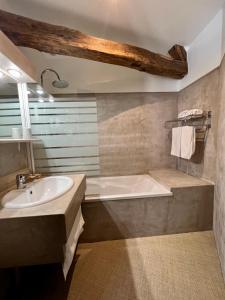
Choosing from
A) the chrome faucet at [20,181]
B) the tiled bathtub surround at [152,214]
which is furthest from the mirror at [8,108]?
the tiled bathtub surround at [152,214]

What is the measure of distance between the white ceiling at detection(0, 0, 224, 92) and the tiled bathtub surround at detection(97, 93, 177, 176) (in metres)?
0.82

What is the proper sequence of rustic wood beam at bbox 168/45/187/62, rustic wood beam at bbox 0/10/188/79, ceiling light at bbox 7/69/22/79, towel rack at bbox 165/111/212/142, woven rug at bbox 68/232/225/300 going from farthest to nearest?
rustic wood beam at bbox 168/45/187/62
towel rack at bbox 165/111/212/142
rustic wood beam at bbox 0/10/188/79
ceiling light at bbox 7/69/22/79
woven rug at bbox 68/232/225/300

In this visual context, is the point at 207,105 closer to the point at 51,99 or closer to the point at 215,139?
the point at 215,139

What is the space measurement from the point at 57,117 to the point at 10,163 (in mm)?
1225

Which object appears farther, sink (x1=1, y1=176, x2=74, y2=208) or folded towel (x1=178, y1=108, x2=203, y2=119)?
folded towel (x1=178, y1=108, x2=203, y2=119)

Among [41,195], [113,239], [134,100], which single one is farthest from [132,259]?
[134,100]

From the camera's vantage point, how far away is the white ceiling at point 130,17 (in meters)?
1.62

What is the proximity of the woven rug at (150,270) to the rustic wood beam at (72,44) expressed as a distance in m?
2.21

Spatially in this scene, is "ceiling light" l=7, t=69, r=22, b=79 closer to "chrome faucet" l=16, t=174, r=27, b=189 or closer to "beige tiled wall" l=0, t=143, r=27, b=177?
"beige tiled wall" l=0, t=143, r=27, b=177

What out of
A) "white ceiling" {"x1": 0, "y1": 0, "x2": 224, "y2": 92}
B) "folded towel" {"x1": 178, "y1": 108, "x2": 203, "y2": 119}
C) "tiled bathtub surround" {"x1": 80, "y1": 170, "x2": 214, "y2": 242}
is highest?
"white ceiling" {"x1": 0, "y1": 0, "x2": 224, "y2": 92}

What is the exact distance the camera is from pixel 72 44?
6.09 feet

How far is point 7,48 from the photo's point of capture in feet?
4.33

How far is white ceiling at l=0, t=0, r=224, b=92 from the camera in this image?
1.62m

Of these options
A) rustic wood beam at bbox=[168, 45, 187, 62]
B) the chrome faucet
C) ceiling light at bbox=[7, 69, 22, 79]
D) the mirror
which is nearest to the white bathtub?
the chrome faucet
